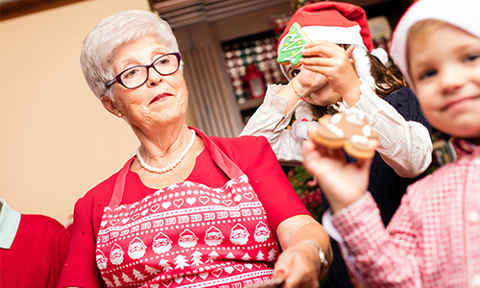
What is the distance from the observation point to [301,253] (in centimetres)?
99

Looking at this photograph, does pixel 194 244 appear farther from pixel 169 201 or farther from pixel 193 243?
pixel 169 201

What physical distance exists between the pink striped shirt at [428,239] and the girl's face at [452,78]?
0.09 metres

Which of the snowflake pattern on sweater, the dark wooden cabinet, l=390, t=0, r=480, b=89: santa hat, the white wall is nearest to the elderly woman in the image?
the snowflake pattern on sweater

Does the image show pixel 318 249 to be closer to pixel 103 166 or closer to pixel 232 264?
pixel 232 264

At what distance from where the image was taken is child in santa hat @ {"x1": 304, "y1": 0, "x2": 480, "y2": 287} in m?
0.81

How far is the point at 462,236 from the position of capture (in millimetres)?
810

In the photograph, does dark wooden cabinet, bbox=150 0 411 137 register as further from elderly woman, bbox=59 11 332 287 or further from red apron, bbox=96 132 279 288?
red apron, bbox=96 132 279 288

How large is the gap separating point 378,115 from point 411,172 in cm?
19

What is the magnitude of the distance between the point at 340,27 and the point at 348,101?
1.53ft

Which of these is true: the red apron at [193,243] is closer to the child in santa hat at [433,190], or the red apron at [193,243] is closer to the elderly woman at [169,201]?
the elderly woman at [169,201]

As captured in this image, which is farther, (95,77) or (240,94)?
(240,94)

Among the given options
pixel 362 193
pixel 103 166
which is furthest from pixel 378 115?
pixel 103 166

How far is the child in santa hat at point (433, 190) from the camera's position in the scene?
2.65ft

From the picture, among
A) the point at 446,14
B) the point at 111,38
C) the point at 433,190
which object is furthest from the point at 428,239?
the point at 111,38
